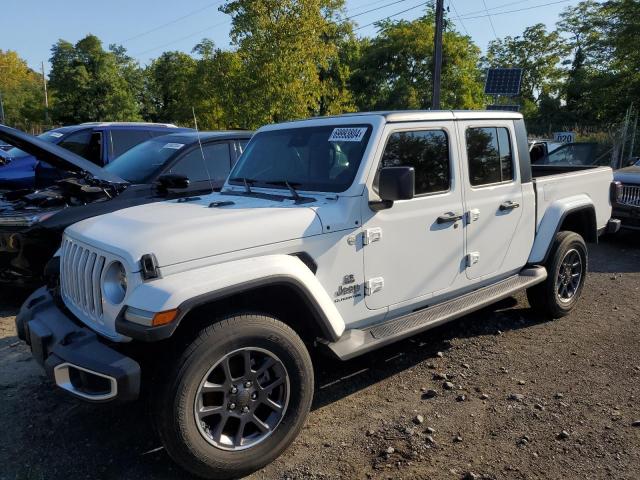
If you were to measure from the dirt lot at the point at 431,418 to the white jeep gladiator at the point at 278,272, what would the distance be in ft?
1.55

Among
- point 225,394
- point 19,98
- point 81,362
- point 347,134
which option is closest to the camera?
point 81,362

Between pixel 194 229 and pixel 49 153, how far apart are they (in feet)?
10.7

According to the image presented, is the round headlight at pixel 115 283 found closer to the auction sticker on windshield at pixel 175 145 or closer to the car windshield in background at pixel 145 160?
the car windshield in background at pixel 145 160

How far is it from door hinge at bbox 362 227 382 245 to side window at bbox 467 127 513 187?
45.0 inches

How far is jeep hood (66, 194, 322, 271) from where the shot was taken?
2.58 m

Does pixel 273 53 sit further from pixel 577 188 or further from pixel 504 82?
pixel 577 188

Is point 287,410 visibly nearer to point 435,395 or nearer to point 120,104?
point 435,395

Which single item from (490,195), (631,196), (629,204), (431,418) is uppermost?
(490,195)

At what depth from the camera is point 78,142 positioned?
827 centimetres

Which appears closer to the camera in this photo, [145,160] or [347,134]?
[347,134]

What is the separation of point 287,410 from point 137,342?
0.91 metres

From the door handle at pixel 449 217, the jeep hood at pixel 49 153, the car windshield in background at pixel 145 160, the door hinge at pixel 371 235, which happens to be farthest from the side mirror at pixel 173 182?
the door handle at pixel 449 217

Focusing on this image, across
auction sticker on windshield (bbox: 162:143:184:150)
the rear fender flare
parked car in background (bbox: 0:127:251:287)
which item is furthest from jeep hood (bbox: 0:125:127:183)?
the rear fender flare

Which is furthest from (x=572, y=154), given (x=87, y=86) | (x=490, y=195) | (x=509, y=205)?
Result: (x=87, y=86)
